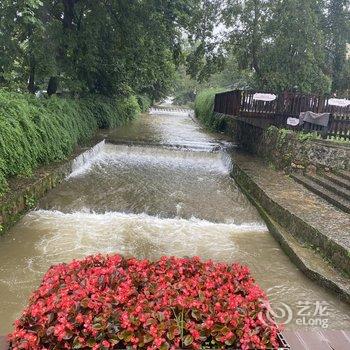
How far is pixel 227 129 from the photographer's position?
21.9 meters

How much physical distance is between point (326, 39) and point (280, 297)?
53.8ft

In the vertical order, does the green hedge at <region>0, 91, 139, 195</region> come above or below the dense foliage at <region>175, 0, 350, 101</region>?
below

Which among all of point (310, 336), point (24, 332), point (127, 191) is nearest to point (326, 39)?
point (127, 191)

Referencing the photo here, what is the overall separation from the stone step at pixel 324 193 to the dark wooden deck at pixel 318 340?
4.74m

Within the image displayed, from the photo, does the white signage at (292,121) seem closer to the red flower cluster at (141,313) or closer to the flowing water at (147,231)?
the flowing water at (147,231)

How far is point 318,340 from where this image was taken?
314cm

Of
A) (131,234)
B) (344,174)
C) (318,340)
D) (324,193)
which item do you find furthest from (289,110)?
(318,340)

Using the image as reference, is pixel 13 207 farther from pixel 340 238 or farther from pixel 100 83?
pixel 100 83

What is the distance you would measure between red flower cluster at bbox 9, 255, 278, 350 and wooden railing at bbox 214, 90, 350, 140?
9.35m

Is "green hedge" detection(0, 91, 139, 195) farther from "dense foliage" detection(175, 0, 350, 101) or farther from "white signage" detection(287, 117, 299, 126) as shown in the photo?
"dense foliage" detection(175, 0, 350, 101)

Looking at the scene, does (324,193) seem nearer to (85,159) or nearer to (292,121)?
(292,121)

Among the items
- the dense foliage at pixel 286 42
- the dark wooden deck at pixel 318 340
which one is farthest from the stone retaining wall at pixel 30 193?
the dense foliage at pixel 286 42

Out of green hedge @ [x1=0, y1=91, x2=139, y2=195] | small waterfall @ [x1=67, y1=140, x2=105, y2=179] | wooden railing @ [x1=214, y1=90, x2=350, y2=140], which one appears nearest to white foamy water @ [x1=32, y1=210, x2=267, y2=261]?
green hedge @ [x1=0, y1=91, x2=139, y2=195]

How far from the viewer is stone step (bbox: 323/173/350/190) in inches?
350
